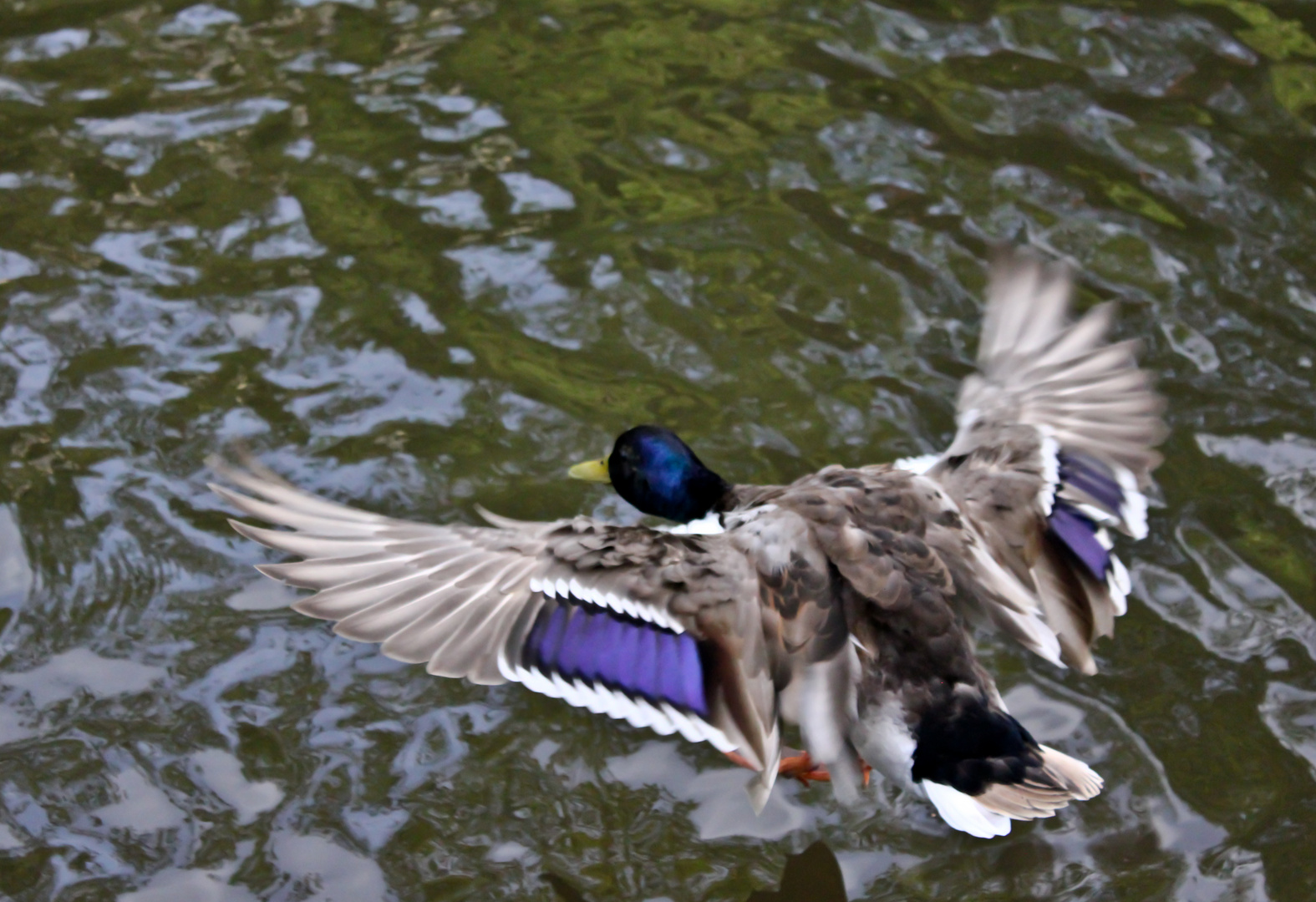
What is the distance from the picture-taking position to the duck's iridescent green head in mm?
5359

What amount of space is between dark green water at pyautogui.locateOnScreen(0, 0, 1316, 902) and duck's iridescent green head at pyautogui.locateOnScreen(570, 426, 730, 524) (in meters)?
0.34

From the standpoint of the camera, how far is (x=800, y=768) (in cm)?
479

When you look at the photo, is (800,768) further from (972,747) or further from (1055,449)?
(1055,449)

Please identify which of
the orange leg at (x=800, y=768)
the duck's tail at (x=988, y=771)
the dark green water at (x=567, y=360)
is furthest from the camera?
the orange leg at (x=800, y=768)

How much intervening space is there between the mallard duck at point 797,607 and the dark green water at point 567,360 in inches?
16.0

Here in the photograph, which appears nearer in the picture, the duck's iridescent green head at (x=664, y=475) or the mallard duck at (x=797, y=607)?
the mallard duck at (x=797, y=607)

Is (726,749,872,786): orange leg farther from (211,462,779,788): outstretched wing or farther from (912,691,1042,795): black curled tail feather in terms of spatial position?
(912,691,1042,795): black curled tail feather

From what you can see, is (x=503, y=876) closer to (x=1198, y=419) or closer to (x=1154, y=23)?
(x=1198, y=419)

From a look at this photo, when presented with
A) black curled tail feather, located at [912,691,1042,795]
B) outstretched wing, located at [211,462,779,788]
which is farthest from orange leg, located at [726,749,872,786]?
black curled tail feather, located at [912,691,1042,795]

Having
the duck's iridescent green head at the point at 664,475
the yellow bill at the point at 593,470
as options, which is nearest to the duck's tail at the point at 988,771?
the duck's iridescent green head at the point at 664,475

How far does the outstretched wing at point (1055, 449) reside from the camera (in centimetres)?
482

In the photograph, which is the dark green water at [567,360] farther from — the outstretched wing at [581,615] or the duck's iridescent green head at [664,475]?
the outstretched wing at [581,615]

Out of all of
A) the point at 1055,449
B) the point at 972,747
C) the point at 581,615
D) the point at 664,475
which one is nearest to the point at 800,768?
the point at 972,747

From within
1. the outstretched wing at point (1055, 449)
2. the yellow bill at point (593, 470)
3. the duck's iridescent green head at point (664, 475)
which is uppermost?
the outstretched wing at point (1055, 449)
